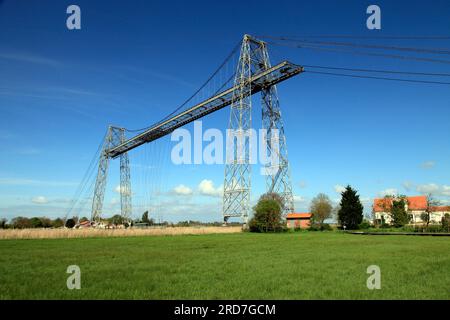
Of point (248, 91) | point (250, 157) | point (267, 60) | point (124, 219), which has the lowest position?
point (124, 219)

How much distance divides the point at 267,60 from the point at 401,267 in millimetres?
35390

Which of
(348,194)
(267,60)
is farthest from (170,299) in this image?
(348,194)

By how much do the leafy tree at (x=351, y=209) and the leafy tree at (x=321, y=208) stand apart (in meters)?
19.0

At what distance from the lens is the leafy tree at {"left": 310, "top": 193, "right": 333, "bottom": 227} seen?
268ft

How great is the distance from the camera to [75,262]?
42.3 feet

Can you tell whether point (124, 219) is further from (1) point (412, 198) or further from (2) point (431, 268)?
(1) point (412, 198)

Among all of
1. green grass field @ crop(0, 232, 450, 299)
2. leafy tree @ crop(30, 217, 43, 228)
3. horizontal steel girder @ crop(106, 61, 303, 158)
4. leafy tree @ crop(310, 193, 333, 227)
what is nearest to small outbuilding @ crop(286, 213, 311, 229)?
leafy tree @ crop(310, 193, 333, 227)

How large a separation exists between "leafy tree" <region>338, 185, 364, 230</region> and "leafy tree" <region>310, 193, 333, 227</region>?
19.0 metres

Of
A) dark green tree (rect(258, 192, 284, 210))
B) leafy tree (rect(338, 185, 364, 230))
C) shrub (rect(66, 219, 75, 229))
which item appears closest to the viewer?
dark green tree (rect(258, 192, 284, 210))

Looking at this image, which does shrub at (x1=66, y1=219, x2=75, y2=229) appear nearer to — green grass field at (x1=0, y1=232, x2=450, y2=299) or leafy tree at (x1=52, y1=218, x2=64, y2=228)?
leafy tree at (x1=52, y1=218, x2=64, y2=228)

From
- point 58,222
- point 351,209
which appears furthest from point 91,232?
point 58,222

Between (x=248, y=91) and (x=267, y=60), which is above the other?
(x=267, y=60)

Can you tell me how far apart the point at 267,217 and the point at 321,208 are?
3842 cm

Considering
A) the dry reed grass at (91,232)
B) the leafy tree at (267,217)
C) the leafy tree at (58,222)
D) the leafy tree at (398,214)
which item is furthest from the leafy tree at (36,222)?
the leafy tree at (398,214)
